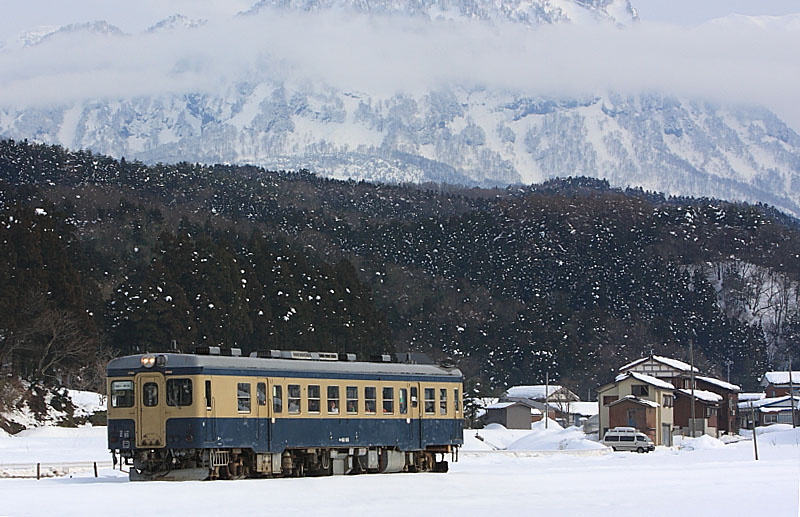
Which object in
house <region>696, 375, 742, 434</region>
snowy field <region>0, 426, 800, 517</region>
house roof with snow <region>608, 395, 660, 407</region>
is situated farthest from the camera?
house <region>696, 375, 742, 434</region>

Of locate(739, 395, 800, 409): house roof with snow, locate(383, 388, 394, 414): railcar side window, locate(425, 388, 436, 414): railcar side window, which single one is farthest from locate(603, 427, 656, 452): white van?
locate(739, 395, 800, 409): house roof with snow

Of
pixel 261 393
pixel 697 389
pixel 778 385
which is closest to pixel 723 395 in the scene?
pixel 697 389

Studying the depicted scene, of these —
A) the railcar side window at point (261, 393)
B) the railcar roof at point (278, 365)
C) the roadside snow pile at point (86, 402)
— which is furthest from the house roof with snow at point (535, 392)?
the railcar side window at point (261, 393)

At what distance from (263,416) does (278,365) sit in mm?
1256

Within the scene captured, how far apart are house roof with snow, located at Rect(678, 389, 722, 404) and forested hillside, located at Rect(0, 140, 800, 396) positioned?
1472cm

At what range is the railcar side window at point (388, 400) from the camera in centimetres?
3052

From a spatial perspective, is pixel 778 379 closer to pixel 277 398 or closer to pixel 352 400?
pixel 352 400

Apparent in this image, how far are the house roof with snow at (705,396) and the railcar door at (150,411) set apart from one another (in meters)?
62.4

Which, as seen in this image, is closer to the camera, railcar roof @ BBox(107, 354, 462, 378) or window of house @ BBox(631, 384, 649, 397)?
railcar roof @ BBox(107, 354, 462, 378)

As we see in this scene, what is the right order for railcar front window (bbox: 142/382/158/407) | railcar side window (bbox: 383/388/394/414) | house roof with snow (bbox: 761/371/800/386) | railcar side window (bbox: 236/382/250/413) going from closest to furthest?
railcar front window (bbox: 142/382/158/407), railcar side window (bbox: 236/382/250/413), railcar side window (bbox: 383/388/394/414), house roof with snow (bbox: 761/371/800/386)

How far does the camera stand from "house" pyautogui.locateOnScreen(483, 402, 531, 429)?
4065 inches

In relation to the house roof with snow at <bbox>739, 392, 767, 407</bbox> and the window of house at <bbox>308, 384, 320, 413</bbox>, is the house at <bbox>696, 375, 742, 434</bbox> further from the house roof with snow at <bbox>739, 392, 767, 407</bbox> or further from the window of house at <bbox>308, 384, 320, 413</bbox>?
the window of house at <bbox>308, 384, 320, 413</bbox>

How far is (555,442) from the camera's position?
62.6m

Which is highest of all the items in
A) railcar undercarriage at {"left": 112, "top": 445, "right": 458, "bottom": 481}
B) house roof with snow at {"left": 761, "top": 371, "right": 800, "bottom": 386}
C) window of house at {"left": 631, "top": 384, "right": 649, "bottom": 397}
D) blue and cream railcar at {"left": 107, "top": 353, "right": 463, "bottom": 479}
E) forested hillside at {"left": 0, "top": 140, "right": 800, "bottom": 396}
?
forested hillside at {"left": 0, "top": 140, "right": 800, "bottom": 396}
